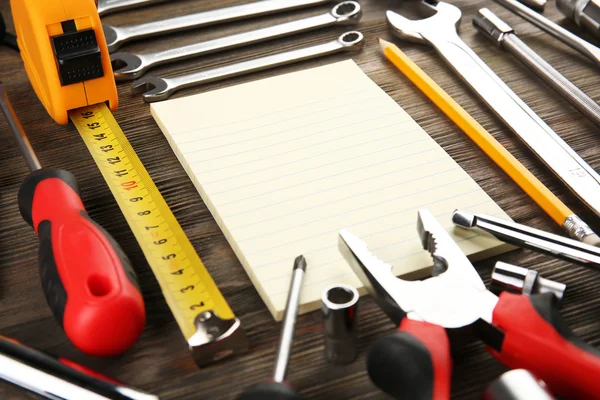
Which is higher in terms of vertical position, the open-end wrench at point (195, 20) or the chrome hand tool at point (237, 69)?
the open-end wrench at point (195, 20)

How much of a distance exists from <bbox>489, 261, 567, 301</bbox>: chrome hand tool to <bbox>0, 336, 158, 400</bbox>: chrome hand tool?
1.08ft

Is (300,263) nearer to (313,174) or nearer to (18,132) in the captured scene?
(313,174)

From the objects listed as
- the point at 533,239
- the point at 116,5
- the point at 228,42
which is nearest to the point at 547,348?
the point at 533,239

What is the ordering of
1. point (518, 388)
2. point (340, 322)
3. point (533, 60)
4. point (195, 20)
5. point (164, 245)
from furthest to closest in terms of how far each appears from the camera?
point (195, 20) → point (533, 60) → point (164, 245) → point (340, 322) → point (518, 388)

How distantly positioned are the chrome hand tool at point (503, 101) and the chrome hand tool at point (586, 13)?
0.56ft

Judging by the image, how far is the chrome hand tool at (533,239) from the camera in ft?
2.19

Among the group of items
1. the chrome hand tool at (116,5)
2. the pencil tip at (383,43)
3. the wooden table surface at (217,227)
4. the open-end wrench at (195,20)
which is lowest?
the wooden table surface at (217,227)

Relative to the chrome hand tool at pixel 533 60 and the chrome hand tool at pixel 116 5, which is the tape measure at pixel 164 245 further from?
the chrome hand tool at pixel 533 60

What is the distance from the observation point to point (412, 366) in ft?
1.69

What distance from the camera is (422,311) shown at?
586 millimetres

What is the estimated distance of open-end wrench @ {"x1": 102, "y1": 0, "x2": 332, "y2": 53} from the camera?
1.06 metres

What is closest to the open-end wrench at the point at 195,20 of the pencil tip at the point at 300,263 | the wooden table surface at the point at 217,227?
the wooden table surface at the point at 217,227

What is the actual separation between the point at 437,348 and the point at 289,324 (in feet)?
0.43

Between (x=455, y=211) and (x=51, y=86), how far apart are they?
0.50 m
